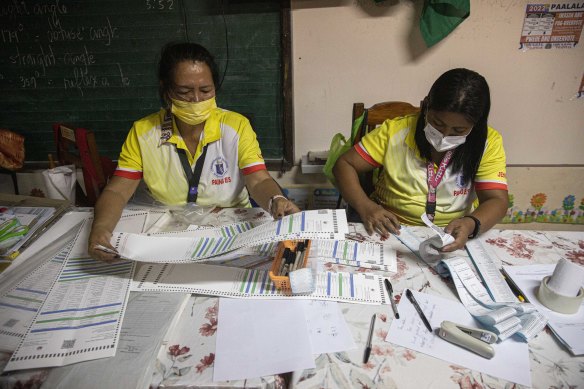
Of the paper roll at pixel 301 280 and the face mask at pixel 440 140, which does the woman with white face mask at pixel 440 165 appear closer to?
the face mask at pixel 440 140

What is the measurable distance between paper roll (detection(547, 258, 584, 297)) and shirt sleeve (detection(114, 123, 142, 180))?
156 cm

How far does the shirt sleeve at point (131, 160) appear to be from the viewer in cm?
144

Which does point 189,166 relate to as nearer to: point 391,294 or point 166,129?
point 166,129

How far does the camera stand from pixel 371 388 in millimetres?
680

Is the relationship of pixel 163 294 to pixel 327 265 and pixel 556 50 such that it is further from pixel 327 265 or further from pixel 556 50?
pixel 556 50

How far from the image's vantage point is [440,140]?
133cm

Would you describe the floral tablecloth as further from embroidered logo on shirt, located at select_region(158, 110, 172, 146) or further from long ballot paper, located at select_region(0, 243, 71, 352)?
embroidered logo on shirt, located at select_region(158, 110, 172, 146)

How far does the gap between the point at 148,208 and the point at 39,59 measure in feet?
5.38

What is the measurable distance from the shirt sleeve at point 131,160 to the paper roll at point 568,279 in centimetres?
156

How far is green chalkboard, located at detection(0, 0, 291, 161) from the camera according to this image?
81.8 inches

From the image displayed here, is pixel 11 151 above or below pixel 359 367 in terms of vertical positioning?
above

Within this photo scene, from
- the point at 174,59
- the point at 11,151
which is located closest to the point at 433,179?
the point at 174,59

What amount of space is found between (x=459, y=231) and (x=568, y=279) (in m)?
0.32

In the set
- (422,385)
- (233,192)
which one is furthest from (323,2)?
(422,385)
